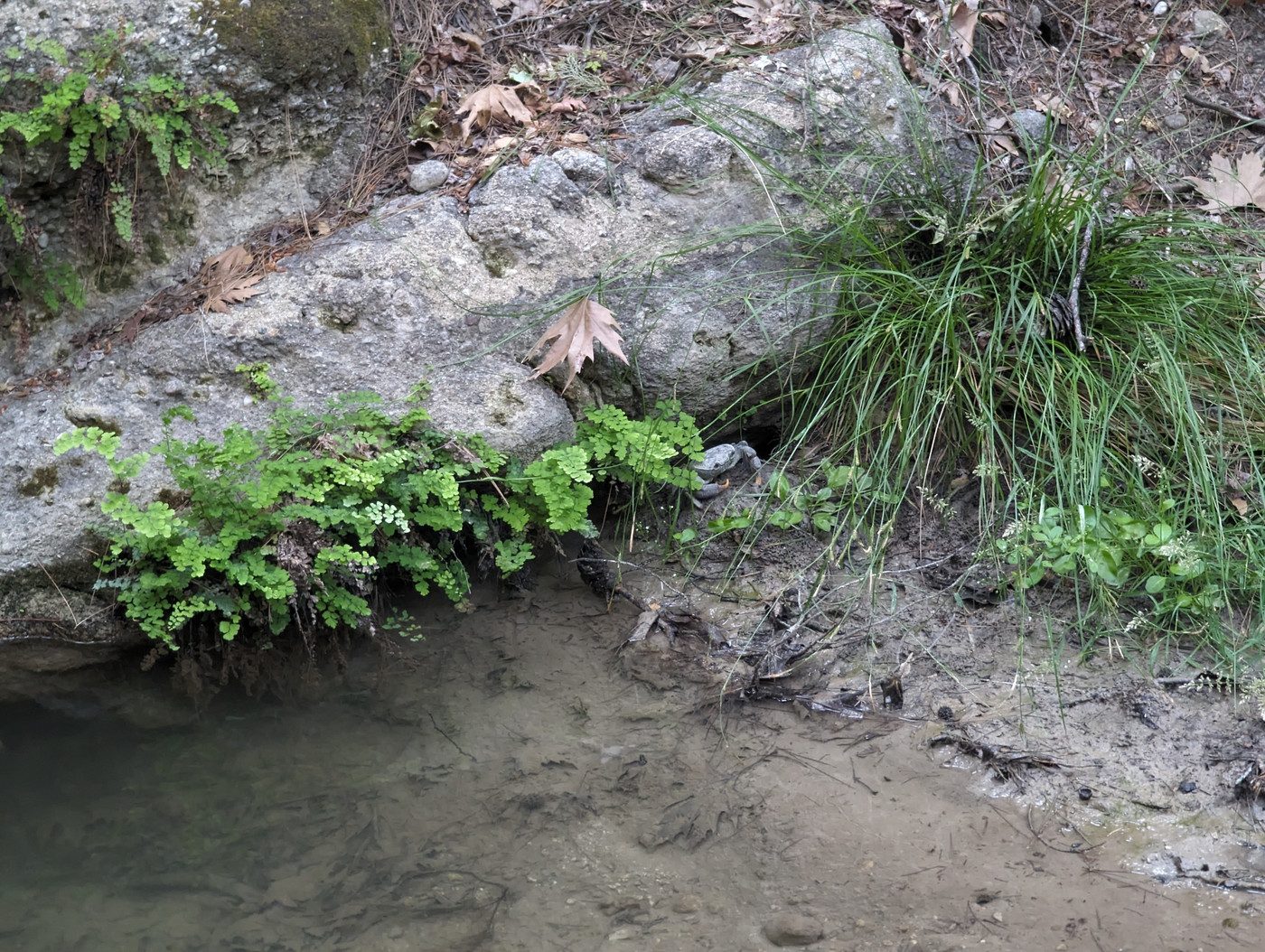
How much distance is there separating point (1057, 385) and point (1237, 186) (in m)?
1.61

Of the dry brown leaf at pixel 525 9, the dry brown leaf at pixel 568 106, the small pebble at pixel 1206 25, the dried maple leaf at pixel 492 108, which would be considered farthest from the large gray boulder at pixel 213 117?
the small pebble at pixel 1206 25

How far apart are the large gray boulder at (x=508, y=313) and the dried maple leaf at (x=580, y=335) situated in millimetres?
188

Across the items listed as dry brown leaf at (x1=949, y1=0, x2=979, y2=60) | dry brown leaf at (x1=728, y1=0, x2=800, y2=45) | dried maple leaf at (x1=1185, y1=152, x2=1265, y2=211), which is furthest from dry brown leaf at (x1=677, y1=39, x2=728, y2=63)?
dried maple leaf at (x1=1185, y1=152, x2=1265, y2=211)

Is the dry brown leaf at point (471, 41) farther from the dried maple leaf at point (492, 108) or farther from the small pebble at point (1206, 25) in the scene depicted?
the small pebble at point (1206, 25)

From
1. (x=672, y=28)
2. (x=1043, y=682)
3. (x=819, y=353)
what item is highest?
(x=672, y=28)

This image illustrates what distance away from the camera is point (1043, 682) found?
295cm

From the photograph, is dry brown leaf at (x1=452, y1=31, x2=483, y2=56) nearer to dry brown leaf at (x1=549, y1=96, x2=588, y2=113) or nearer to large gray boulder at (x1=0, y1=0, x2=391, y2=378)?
large gray boulder at (x1=0, y1=0, x2=391, y2=378)

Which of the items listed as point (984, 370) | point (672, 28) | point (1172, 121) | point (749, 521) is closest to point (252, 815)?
point (749, 521)

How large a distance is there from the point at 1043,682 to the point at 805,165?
2180 mm

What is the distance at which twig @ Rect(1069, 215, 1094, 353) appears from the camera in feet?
11.1

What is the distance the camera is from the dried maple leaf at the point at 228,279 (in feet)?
11.9

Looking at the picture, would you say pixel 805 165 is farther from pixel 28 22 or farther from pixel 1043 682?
pixel 28 22

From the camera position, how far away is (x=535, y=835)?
8.77ft

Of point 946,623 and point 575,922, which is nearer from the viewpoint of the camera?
point 575,922
